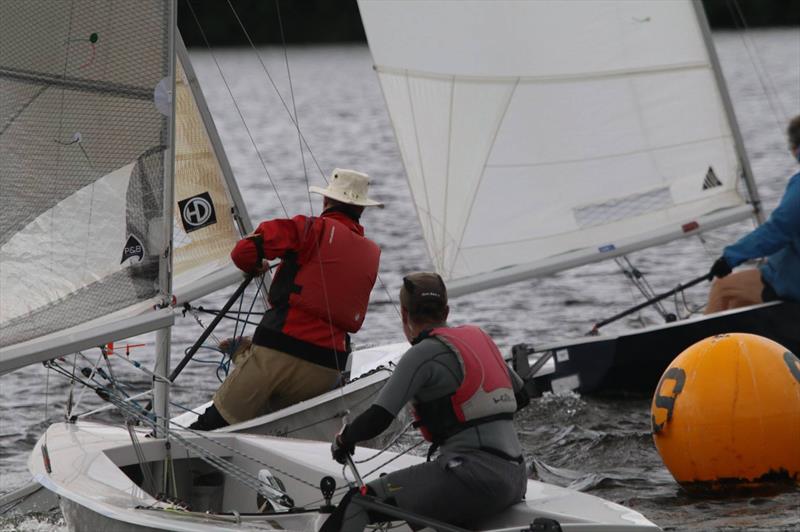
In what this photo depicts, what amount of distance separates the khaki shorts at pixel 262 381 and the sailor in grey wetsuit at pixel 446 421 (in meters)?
1.63

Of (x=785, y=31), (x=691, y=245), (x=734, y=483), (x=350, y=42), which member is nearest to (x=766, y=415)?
(x=734, y=483)

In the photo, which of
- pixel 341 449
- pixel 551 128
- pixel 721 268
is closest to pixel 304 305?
pixel 341 449

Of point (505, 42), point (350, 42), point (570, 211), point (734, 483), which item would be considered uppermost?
point (350, 42)

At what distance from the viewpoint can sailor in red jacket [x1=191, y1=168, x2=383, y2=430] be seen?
6148 millimetres

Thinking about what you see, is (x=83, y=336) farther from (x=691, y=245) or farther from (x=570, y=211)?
(x=691, y=245)

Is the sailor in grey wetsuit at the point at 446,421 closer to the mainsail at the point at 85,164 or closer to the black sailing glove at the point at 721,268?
the mainsail at the point at 85,164

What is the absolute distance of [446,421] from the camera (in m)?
4.69

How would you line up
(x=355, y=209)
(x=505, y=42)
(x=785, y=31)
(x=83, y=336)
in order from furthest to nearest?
1. (x=785, y=31)
2. (x=505, y=42)
3. (x=355, y=209)
4. (x=83, y=336)

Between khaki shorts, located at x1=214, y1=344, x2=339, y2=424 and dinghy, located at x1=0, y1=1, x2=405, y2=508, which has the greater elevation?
dinghy, located at x1=0, y1=1, x2=405, y2=508

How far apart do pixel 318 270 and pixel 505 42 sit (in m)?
3.18

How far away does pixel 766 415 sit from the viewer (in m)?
5.98

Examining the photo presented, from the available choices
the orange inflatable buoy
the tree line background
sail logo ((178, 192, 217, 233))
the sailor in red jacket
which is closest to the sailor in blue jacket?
the orange inflatable buoy

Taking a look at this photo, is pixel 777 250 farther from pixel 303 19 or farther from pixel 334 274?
pixel 303 19

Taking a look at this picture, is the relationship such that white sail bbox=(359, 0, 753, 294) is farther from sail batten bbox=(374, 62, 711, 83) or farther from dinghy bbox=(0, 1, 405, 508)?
dinghy bbox=(0, 1, 405, 508)
